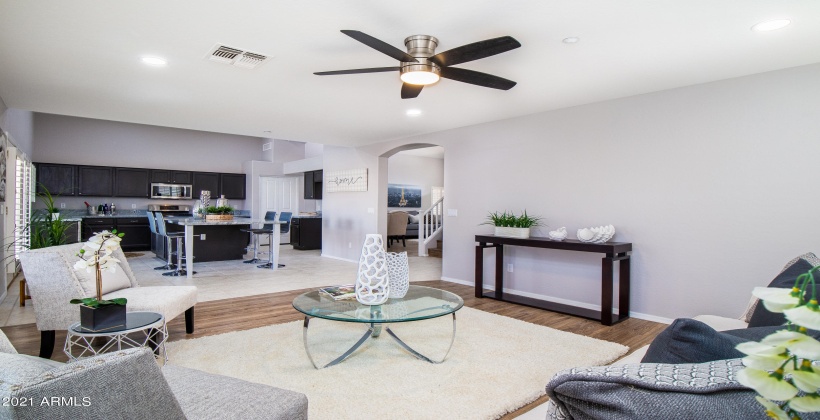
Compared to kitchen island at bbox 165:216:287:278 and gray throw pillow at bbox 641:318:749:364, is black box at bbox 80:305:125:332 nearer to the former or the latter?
gray throw pillow at bbox 641:318:749:364

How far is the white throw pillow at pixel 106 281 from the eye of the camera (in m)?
2.99

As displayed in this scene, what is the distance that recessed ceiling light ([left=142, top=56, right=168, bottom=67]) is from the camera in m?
3.36

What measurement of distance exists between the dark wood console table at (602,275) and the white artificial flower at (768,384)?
3.85m

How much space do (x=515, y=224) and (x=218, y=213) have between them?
5.22 m

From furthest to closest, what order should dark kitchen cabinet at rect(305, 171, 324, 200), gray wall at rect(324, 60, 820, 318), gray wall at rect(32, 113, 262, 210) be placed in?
dark kitchen cabinet at rect(305, 171, 324, 200) < gray wall at rect(32, 113, 262, 210) < gray wall at rect(324, 60, 820, 318)

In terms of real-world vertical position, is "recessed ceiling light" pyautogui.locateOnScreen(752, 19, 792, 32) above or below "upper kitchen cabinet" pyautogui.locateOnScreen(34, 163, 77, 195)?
above

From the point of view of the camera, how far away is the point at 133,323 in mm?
2420

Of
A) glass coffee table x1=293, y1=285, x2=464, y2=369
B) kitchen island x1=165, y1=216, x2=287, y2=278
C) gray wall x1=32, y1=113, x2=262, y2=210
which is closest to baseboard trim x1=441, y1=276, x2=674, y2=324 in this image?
glass coffee table x1=293, y1=285, x2=464, y2=369

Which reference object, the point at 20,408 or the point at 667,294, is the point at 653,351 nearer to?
the point at 20,408

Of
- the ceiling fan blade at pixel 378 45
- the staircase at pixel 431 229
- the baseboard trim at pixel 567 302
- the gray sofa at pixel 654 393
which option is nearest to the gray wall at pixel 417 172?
the staircase at pixel 431 229

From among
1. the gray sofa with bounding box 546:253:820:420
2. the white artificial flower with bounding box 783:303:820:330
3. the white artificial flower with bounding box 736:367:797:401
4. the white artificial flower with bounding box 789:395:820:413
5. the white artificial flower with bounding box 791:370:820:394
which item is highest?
the white artificial flower with bounding box 783:303:820:330

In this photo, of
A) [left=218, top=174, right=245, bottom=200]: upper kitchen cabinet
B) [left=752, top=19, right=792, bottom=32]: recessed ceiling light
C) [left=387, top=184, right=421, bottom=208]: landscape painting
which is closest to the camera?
[left=752, top=19, right=792, bottom=32]: recessed ceiling light

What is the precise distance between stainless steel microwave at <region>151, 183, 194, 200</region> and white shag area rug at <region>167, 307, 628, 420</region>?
7.95 m

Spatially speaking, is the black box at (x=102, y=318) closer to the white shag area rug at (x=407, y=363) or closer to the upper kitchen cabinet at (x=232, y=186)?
the white shag area rug at (x=407, y=363)
